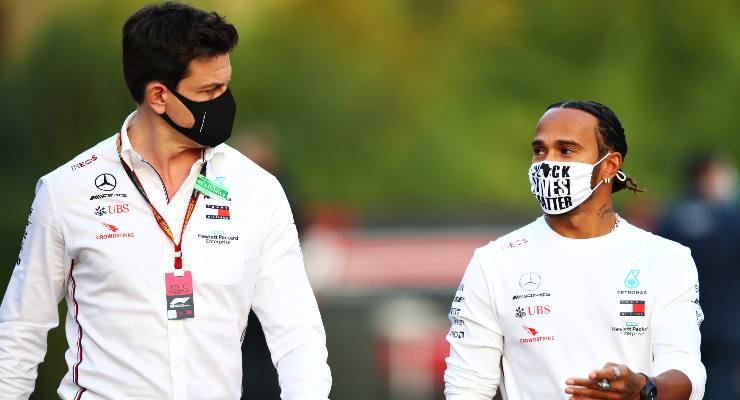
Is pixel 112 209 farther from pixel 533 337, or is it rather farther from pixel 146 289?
pixel 533 337

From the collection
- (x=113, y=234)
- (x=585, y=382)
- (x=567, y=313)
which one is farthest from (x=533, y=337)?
(x=113, y=234)

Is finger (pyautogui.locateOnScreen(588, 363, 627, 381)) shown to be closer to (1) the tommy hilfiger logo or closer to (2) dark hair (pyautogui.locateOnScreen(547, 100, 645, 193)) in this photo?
(2) dark hair (pyautogui.locateOnScreen(547, 100, 645, 193))

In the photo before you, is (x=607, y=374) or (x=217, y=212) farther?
(x=217, y=212)

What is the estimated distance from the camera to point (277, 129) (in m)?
23.1

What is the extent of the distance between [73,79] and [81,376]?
55.6 ft

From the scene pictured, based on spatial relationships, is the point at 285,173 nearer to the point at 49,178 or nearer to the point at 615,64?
the point at 49,178

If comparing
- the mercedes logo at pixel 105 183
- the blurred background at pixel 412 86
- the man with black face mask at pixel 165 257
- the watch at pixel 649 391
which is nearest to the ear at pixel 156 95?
the man with black face mask at pixel 165 257

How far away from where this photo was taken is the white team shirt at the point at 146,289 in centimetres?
477

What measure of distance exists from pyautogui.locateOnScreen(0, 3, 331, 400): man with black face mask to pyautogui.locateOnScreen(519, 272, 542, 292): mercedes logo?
78 centimetres

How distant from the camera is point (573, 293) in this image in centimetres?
508

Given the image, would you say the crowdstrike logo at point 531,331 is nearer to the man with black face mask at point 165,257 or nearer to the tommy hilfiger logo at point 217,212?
the man with black face mask at point 165,257

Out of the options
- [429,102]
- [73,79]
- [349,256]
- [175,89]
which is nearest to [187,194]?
[175,89]

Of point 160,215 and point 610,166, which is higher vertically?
point 610,166

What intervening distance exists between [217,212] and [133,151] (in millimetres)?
376
